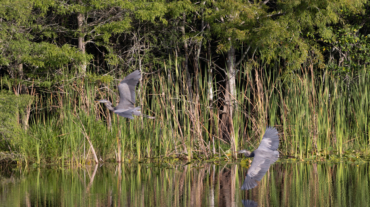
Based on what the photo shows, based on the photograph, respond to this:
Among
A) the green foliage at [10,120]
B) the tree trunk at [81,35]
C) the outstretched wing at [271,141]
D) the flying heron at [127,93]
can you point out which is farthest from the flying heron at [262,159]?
the tree trunk at [81,35]

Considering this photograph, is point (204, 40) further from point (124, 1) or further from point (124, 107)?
point (124, 107)

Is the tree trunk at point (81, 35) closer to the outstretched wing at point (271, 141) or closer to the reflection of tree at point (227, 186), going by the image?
the reflection of tree at point (227, 186)

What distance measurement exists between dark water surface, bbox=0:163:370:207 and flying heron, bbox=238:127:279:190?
0.39 meters

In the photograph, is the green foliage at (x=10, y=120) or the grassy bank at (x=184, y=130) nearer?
the green foliage at (x=10, y=120)

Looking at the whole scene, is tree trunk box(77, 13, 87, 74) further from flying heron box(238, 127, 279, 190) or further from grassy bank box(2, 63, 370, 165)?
flying heron box(238, 127, 279, 190)

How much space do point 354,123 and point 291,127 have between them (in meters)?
1.23

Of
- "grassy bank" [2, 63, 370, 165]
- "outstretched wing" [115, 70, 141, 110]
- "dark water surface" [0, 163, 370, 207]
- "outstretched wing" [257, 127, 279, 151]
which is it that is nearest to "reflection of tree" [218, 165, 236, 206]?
"dark water surface" [0, 163, 370, 207]

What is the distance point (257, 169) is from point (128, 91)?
7.09 feet

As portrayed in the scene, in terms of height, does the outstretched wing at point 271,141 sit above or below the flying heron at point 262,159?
above

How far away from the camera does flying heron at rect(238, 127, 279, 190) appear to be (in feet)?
15.0

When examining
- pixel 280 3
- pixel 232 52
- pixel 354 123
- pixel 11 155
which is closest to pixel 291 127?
pixel 354 123

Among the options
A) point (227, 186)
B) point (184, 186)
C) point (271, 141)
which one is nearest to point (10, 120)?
point (184, 186)

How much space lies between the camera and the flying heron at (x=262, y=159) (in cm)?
457

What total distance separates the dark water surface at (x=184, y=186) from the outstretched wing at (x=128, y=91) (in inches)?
37.6
